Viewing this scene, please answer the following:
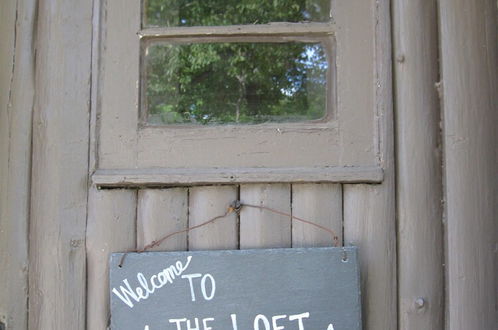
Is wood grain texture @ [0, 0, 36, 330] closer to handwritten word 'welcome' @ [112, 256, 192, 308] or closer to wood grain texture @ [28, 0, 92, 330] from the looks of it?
wood grain texture @ [28, 0, 92, 330]

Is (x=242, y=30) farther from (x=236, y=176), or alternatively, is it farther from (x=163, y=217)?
(x=163, y=217)

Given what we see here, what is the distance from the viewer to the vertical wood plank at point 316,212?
1422 millimetres

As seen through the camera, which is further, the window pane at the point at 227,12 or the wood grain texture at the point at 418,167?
the window pane at the point at 227,12

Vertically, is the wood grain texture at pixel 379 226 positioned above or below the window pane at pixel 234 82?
below

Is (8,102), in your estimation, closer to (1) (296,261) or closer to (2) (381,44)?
(1) (296,261)

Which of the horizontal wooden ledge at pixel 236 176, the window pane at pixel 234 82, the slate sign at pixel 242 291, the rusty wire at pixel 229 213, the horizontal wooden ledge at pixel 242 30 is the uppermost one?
the horizontal wooden ledge at pixel 242 30

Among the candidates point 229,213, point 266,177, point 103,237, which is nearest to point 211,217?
point 229,213

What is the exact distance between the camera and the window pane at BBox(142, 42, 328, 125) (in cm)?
149

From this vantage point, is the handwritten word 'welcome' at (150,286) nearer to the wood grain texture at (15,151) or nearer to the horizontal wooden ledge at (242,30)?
the wood grain texture at (15,151)

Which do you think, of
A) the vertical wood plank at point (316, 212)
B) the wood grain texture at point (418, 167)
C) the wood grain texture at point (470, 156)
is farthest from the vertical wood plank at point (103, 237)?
the wood grain texture at point (470, 156)

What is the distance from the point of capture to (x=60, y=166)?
145 centimetres

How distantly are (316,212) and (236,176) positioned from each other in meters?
0.22

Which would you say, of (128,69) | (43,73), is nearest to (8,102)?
(43,73)

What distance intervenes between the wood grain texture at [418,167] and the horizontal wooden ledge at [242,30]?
0.21 metres
